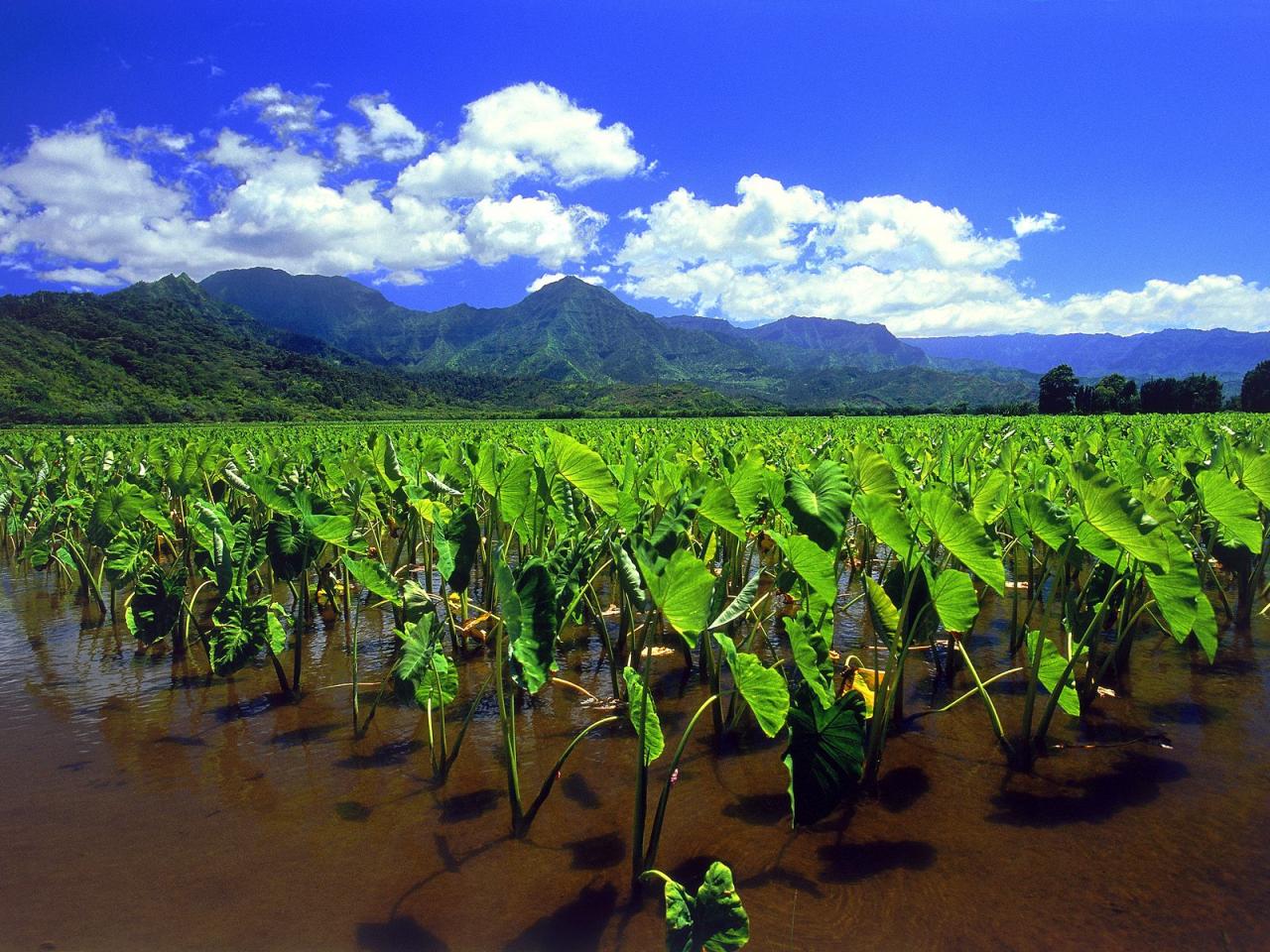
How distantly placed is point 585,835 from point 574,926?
42 cm

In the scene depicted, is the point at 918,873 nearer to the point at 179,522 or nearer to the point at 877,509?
the point at 877,509

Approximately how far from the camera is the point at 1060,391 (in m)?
54.4

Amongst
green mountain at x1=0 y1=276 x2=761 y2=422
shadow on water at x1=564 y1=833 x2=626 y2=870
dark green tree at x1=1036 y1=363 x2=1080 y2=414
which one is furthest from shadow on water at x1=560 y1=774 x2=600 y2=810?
dark green tree at x1=1036 y1=363 x2=1080 y2=414

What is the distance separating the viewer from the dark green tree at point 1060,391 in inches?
2129

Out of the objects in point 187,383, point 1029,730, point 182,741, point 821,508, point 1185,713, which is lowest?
point 182,741

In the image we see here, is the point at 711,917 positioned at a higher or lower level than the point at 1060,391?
lower

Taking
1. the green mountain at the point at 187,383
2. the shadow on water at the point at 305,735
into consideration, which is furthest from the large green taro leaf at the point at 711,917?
the green mountain at the point at 187,383

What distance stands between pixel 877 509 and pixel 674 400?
318ft

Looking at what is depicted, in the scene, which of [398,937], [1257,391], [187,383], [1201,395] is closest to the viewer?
[398,937]

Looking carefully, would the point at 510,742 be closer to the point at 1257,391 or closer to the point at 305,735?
the point at 305,735

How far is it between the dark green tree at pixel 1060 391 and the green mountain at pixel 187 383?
26.6 meters

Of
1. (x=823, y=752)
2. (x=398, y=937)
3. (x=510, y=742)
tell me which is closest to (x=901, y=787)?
(x=823, y=752)

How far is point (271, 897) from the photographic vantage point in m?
2.14

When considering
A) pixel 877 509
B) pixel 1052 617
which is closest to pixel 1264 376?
pixel 1052 617
